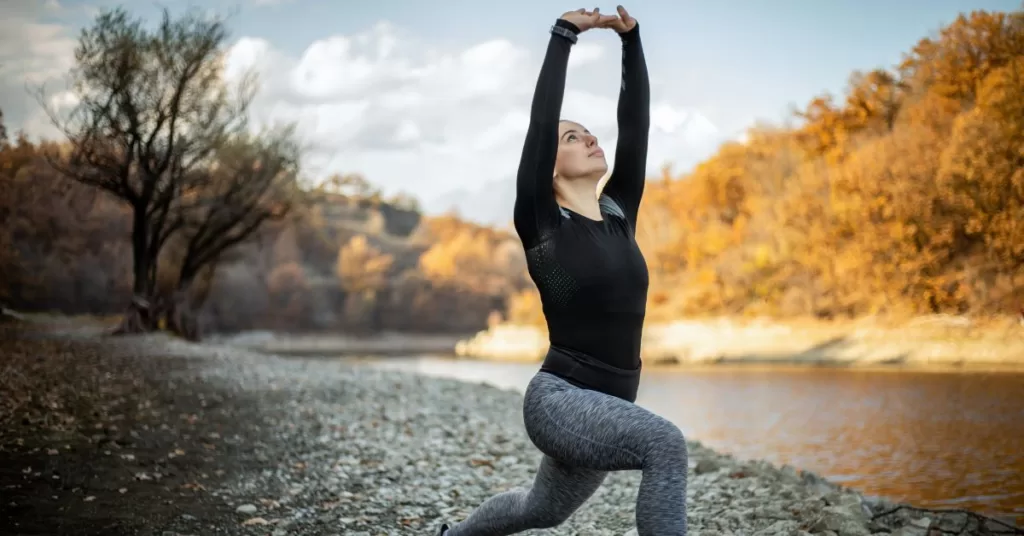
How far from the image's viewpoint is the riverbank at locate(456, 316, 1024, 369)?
23672 mm

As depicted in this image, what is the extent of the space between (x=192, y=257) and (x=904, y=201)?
74.3ft

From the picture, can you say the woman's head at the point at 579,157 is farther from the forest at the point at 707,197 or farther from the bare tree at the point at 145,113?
the bare tree at the point at 145,113

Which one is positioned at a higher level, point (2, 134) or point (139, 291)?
point (2, 134)

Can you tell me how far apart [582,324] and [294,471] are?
458cm

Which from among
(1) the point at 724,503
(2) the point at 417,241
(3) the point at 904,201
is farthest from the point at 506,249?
(1) the point at 724,503

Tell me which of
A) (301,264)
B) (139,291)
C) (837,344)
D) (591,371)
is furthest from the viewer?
(301,264)

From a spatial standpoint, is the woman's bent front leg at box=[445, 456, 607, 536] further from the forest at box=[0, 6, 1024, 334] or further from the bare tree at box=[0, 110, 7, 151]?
the forest at box=[0, 6, 1024, 334]

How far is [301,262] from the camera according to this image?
7781cm

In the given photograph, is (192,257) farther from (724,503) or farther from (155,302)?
(724,503)

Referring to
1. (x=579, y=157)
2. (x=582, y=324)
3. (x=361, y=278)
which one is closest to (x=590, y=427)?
A: (x=582, y=324)

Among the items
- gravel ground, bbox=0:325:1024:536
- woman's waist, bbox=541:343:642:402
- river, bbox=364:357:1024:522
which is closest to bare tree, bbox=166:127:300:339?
river, bbox=364:357:1024:522

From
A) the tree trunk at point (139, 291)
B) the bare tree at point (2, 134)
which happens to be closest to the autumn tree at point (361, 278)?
the tree trunk at point (139, 291)

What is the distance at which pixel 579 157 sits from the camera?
2.76 meters

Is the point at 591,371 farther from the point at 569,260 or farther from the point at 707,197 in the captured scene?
the point at 707,197
